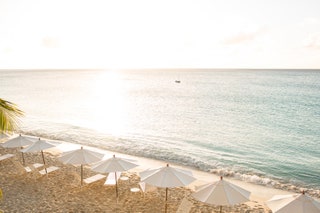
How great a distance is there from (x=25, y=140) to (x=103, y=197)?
5863 millimetres

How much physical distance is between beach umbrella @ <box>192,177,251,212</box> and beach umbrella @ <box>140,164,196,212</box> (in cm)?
102

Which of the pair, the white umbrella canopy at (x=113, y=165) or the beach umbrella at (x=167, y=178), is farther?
the white umbrella canopy at (x=113, y=165)

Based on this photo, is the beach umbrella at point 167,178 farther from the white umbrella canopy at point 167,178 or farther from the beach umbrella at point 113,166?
the beach umbrella at point 113,166

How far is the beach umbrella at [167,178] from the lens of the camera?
9.33 m

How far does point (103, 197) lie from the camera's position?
11422 millimetres

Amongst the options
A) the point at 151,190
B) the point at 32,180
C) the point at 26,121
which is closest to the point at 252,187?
the point at 151,190

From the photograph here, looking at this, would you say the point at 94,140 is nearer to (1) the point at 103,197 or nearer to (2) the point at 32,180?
(2) the point at 32,180

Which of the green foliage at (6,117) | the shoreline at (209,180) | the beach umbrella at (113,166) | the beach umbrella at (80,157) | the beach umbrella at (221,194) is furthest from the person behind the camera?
the shoreline at (209,180)

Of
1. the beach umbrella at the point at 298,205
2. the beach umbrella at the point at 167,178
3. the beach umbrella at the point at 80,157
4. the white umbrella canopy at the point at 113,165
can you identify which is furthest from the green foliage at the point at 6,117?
the beach umbrella at the point at 298,205

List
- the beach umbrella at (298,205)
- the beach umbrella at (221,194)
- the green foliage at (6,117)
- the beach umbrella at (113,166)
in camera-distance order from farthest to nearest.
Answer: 1. the beach umbrella at (113,166)
2. the beach umbrella at (221,194)
3. the beach umbrella at (298,205)
4. the green foliage at (6,117)

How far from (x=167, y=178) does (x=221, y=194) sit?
207 cm

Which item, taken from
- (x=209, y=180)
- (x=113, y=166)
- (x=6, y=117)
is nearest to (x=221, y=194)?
(x=113, y=166)

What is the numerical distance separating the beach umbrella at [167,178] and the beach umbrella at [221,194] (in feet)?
3.34

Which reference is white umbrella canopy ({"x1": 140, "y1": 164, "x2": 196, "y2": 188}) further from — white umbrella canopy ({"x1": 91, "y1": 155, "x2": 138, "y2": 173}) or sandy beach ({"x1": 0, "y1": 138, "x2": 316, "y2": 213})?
sandy beach ({"x1": 0, "y1": 138, "x2": 316, "y2": 213})
